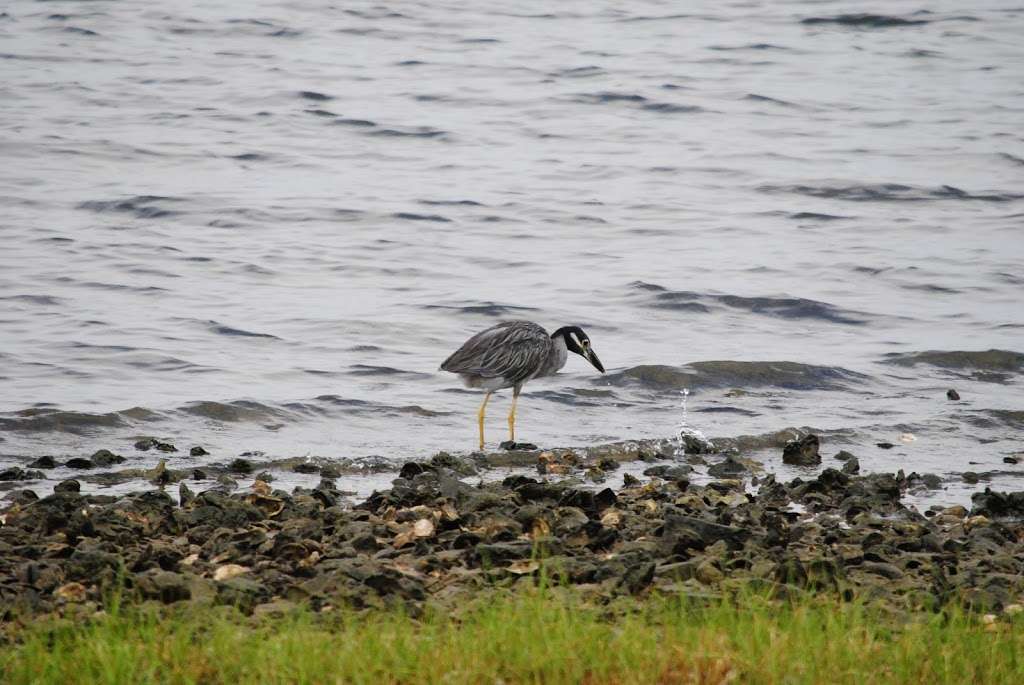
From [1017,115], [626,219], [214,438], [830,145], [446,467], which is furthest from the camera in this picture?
[1017,115]

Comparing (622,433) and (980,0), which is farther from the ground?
(980,0)

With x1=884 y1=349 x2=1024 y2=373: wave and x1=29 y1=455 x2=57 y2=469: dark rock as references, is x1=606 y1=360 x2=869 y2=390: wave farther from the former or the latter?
x1=29 y1=455 x2=57 y2=469: dark rock

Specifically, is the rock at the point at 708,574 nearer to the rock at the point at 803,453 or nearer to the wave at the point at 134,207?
the rock at the point at 803,453

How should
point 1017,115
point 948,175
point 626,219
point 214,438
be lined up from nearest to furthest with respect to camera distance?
point 214,438 < point 626,219 < point 948,175 < point 1017,115

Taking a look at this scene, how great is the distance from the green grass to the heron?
6042mm

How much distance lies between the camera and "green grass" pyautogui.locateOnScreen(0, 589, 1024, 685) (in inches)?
211

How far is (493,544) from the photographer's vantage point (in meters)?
7.38

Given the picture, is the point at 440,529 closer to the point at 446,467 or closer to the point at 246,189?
the point at 446,467

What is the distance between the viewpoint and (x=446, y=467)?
10562 millimetres

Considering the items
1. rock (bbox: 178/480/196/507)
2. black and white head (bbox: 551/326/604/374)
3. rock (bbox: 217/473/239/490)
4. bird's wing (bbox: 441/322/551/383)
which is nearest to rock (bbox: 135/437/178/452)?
rock (bbox: 217/473/239/490)

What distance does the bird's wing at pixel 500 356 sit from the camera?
39.7 ft

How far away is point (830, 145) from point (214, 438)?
→ 17.5 m

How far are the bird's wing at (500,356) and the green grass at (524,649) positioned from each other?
6.09 meters

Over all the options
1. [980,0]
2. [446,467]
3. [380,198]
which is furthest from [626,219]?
[980,0]
